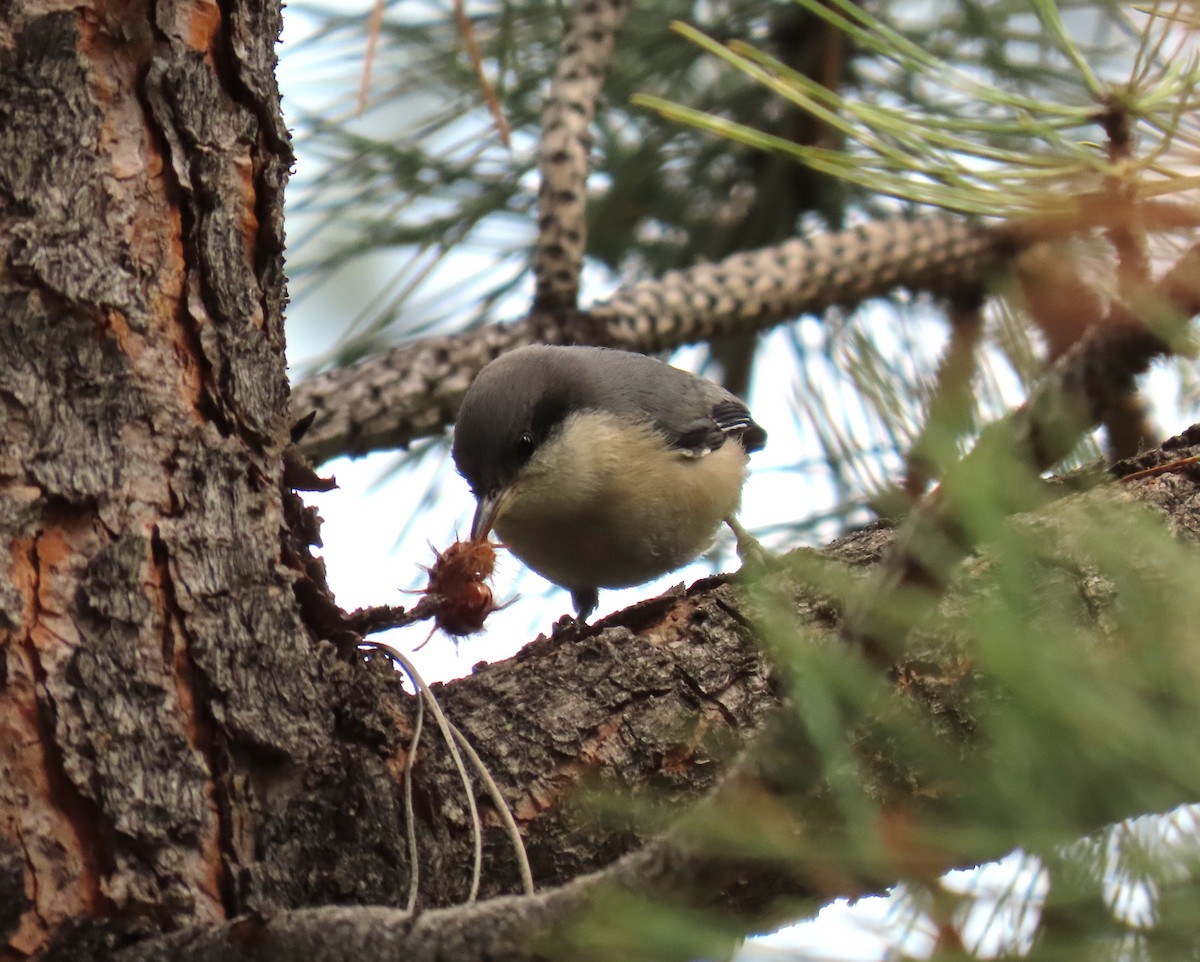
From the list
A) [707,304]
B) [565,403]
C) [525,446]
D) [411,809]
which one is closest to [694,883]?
[411,809]

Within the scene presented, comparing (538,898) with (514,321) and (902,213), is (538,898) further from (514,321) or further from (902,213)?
(902,213)

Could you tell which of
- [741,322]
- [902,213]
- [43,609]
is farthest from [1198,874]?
[902,213]

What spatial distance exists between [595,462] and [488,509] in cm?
27

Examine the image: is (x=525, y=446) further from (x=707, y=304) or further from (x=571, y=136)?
(x=571, y=136)

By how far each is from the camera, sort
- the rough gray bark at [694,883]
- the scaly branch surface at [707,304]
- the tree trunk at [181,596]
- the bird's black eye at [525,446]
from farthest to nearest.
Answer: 1. the bird's black eye at [525,446]
2. the scaly branch surface at [707,304]
3. the tree trunk at [181,596]
4. the rough gray bark at [694,883]

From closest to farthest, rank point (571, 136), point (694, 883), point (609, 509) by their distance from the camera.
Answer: point (694, 883)
point (571, 136)
point (609, 509)

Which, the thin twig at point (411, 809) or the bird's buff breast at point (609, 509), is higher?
the bird's buff breast at point (609, 509)

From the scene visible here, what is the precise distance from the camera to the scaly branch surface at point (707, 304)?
215 cm

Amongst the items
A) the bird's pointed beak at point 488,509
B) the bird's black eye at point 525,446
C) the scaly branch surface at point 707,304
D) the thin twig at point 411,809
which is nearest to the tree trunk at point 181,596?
the thin twig at point 411,809

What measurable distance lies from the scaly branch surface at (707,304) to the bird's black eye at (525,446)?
196mm

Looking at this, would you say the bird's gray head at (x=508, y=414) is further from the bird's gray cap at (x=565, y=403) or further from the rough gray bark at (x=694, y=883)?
the rough gray bark at (x=694, y=883)

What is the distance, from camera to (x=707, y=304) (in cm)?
230

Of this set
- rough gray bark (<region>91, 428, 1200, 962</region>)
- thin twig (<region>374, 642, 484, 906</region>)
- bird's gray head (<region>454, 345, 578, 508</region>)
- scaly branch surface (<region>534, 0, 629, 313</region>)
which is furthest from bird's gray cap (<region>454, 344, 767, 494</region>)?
rough gray bark (<region>91, 428, 1200, 962</region>)

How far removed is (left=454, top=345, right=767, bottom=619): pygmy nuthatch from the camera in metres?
2.44
